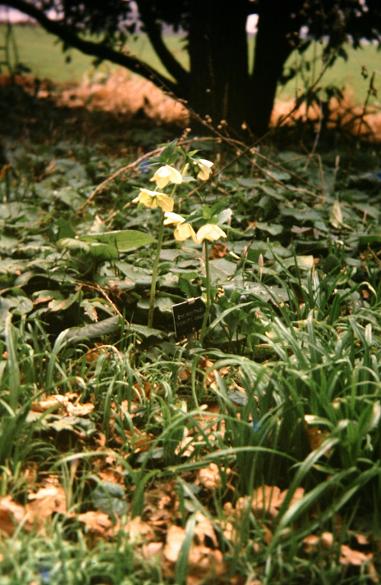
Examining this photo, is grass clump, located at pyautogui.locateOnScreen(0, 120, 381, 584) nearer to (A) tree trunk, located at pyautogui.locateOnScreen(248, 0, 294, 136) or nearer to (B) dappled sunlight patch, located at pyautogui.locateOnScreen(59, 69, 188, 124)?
(A) tree trunk, located at pyautogui.locateOnScreen(248, 0, 294, 136)

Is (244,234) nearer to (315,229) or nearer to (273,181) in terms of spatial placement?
(315,229)

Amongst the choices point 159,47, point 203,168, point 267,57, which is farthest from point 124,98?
point 203,168

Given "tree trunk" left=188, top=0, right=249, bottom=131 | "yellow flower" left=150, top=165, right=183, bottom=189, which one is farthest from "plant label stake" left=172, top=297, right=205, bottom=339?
"tree trunk" left=188, top=0, right=249, bottom=131

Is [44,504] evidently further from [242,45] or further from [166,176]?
[242,45]

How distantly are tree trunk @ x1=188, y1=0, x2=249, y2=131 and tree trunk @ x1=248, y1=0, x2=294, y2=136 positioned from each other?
0.15 m

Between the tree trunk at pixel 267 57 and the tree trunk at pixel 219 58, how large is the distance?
148mm

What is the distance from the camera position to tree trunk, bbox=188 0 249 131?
195 inches

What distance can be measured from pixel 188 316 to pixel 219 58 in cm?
325

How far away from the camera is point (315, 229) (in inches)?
126

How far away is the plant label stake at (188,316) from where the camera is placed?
7.45 feet

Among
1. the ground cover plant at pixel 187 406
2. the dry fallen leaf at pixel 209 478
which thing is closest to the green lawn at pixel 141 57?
the ground cover plant at pixel 187 406

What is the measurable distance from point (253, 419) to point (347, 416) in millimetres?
242

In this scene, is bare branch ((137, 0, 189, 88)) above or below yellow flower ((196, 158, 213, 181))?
above

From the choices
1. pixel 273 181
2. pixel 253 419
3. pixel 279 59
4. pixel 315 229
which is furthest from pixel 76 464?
pixel 279 59
